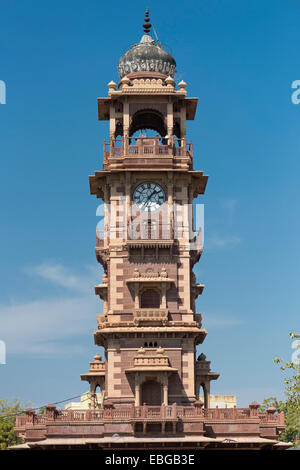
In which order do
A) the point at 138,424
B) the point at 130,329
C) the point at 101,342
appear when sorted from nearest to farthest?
the point at 138,424, the point at 130,329, the point at 101,342

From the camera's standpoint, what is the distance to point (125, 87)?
220 ft

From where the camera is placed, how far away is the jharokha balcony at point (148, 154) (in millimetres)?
65438

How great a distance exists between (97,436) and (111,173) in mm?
19642

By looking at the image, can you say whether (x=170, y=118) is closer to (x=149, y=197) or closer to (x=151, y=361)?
(x=149, y=197)

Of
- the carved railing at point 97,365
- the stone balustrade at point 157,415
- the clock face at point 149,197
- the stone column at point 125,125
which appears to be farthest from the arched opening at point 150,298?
the stone column at point 125,125

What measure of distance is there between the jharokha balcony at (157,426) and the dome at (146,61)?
27014 millimetres

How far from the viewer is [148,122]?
7200 cm

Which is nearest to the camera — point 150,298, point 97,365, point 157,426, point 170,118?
point 157,426

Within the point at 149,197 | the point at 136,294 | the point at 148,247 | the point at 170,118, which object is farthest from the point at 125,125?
the point at 136,294

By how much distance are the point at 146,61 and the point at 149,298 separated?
63.8 ft

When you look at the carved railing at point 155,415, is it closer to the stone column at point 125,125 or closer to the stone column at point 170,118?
the stone column at point 125,125
